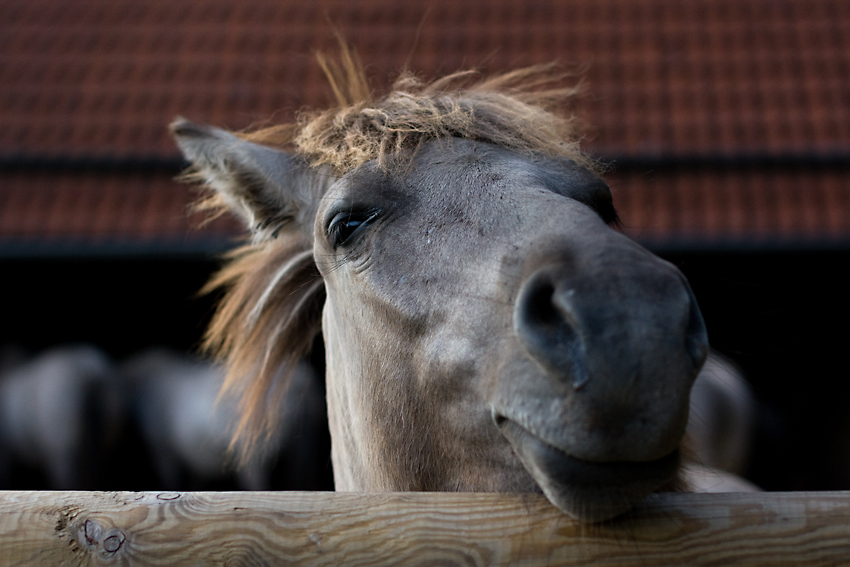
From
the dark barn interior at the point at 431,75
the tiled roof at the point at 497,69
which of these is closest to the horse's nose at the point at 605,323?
the dark barn interior at the point at 431,75

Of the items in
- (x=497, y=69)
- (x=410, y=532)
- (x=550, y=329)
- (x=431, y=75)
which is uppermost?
(x=497, y=69)

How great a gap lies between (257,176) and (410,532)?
1.56m

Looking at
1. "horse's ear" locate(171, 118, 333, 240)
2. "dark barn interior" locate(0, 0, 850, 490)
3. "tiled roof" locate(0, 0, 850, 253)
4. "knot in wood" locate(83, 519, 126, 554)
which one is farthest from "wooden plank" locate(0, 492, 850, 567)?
"tiled roof" locate(0, 0, 850, 253)

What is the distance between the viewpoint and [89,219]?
6742 millimetres

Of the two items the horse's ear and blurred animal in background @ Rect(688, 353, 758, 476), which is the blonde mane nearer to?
the horse's ear

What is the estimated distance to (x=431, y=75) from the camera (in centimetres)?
680

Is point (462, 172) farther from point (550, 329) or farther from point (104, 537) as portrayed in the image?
point (104, 537)

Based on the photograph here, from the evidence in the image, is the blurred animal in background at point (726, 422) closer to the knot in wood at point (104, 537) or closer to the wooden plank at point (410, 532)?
the wooden plank at point (410, 532)

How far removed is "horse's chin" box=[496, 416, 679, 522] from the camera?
119 cm

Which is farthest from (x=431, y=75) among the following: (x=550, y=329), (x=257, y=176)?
(x=550, y=329)

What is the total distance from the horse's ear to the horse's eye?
1.37ft

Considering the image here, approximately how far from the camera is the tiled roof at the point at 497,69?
22.0 ft

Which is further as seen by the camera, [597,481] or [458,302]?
[458,302]

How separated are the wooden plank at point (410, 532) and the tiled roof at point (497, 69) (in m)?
5.16
